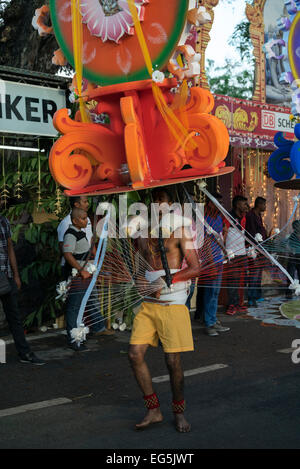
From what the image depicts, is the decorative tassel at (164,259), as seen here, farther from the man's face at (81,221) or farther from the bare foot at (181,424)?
the man's face at (81,221)

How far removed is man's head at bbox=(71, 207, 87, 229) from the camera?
6.94 metres

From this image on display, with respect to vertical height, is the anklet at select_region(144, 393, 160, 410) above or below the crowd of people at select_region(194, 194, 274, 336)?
below

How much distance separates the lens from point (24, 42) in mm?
10734

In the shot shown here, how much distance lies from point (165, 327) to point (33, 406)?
1418 millimetres

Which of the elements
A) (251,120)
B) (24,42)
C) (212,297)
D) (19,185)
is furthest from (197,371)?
(24,42)

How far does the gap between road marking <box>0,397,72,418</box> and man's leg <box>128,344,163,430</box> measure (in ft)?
3.22

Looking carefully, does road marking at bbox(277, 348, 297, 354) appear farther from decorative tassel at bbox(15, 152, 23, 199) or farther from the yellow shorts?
decorative tassel at bbox(15, 152, 23, 199)

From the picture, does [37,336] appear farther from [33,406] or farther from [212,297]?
[33,406]

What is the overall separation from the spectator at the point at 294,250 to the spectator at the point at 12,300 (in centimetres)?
289

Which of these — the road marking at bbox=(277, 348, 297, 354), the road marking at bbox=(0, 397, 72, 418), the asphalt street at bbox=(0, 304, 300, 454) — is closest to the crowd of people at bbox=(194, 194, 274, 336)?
the asphalt street at bbox=(0, 304, 300, 454)

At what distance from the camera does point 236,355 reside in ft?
21.6

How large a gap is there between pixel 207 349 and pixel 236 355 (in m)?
0.42

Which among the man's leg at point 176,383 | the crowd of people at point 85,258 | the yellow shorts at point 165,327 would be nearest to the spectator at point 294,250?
the crowd of people at point 85,258

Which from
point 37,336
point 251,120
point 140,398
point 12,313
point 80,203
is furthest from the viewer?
point 251,120
